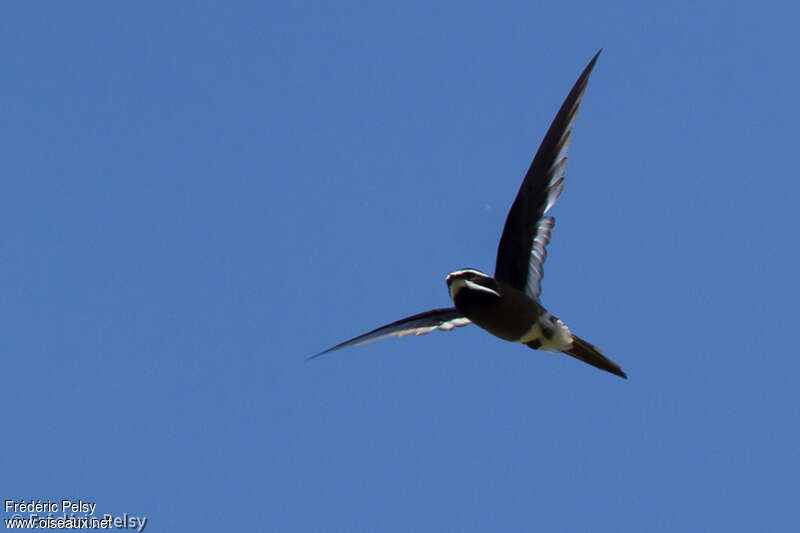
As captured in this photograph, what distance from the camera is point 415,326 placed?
13.2 metres

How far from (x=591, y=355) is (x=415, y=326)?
6.78 ft

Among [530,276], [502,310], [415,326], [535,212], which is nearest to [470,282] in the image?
[502,310]

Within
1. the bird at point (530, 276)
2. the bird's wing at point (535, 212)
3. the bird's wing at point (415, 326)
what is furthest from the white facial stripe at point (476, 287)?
the bird's wing at point (415, 326)

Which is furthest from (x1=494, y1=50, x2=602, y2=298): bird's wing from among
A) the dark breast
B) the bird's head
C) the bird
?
the bird's head

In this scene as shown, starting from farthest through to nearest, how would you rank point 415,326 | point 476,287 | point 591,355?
point 415,326 → point 591,355 → point 476,287

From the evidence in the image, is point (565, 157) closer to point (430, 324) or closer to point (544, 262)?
point (544, 262)

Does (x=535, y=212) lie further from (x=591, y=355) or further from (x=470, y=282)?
(x=591, y=355)

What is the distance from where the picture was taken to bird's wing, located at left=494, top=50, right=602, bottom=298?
1205 cm

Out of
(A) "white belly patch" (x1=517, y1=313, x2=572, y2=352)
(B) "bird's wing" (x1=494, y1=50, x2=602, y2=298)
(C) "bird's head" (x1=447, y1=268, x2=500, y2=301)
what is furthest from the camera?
(A) "white belly patch" (x1=517, y1=313, x2=572, y2=352)

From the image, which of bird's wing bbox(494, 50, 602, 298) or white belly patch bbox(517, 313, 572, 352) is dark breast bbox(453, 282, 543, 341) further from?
bird's wing bbox(494, 50, 602, 298)

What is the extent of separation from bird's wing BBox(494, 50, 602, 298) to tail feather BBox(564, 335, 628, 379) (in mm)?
764

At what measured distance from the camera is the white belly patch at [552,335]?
12258mm

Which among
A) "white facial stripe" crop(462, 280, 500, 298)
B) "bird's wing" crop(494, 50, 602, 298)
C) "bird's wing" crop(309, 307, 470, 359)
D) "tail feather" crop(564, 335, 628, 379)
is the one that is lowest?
"tail feather" crop(564, 335, 628, 379)

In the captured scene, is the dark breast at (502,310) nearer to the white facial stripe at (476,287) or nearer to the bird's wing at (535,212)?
the white facial stripe at (476,287)
